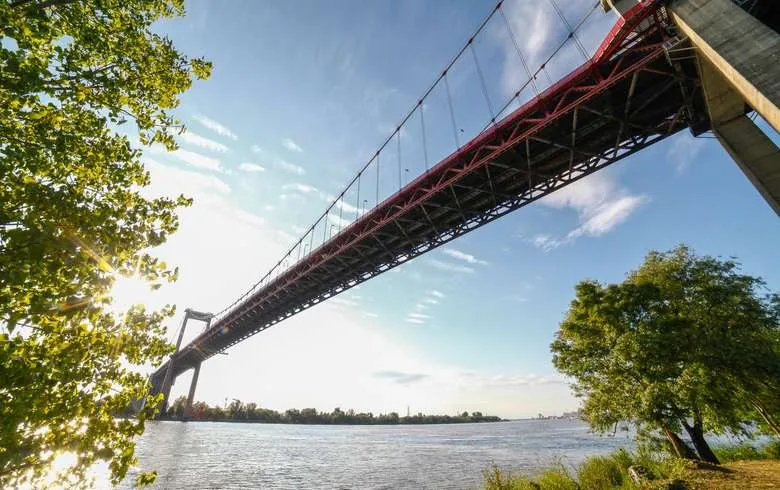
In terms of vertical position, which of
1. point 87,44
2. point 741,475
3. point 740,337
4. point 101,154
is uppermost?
point 87,44

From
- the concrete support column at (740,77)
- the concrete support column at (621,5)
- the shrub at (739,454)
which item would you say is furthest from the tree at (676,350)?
the concrete support column at (621,5)

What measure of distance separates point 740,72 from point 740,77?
0.14 m

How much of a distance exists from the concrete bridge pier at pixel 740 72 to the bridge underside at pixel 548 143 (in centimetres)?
104

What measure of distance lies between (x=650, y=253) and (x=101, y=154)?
19.3 m

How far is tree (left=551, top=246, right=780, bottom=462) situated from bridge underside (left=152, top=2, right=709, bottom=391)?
19.1ft

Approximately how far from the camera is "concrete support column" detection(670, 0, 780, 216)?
6.66 metres

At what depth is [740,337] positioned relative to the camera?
406 inches

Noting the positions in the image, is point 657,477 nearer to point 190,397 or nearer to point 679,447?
point 679,447

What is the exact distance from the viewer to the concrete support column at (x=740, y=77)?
6.66m

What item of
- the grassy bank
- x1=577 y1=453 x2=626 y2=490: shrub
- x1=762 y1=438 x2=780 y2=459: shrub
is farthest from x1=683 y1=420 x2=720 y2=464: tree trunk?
x1=577 y1=453 x2=626 y2=490: shrub

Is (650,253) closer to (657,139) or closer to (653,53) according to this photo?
(657,139)

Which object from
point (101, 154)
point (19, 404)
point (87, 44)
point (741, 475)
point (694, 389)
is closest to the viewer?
point (19, 404)

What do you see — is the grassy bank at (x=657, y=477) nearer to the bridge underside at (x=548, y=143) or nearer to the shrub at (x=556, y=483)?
the shrub at (x=556, y=483)

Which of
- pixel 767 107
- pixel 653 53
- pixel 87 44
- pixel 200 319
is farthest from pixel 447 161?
pixel 200 319
